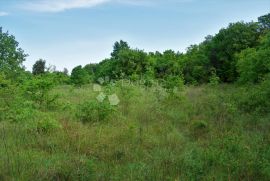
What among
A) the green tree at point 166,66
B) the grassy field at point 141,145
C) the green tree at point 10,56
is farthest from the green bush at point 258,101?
the green tree at point 166,66

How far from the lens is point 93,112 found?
1031 centimetres

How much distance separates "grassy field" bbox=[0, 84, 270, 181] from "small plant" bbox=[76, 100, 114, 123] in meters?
0.03

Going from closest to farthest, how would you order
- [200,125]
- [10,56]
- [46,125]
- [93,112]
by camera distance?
1. [46,125]
2. [200,125]
3. [93,112]
4. [10,56]

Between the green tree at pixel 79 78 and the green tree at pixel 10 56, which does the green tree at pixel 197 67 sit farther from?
the green tree at pixel 10 56

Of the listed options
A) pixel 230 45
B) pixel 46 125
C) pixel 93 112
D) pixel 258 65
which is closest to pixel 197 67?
pixel 230 45

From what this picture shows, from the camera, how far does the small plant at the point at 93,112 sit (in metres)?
10.1

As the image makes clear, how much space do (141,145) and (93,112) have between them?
2696mm

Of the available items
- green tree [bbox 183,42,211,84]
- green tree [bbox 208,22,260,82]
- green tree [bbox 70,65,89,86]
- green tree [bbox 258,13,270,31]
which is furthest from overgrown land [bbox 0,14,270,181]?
green tree [bbox 70,65,89,86]

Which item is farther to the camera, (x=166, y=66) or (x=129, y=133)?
(x=166, y=66)

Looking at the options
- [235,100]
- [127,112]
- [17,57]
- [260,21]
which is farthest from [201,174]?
[260,21]

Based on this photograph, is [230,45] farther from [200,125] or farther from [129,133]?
[129,133]

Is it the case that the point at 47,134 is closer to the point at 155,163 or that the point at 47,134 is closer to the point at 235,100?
the point at 155,163

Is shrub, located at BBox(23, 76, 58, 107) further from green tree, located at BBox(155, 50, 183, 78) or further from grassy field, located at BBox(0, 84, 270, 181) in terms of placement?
green tree, located at BBox(155, 50, 183, 78)

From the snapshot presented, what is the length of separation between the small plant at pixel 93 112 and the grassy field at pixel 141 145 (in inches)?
1.1
